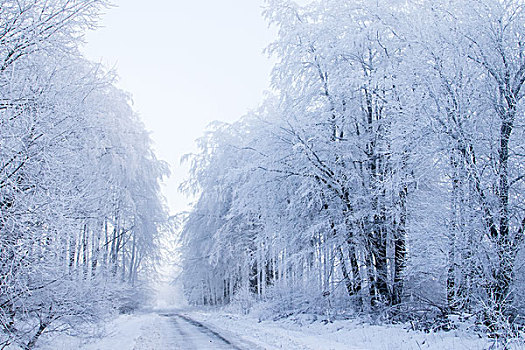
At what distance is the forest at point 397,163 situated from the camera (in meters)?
7.09

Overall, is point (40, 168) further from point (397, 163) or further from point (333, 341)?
point (333, 341)

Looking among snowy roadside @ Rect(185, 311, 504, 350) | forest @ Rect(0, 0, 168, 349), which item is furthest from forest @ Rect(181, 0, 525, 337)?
forest @ Rect(0, 0, 168, 349)

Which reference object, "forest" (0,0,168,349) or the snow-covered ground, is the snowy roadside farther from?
"forest" (0,0,168,349)

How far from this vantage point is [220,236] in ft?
67.2

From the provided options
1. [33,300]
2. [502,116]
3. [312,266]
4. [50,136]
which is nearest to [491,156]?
[502,116]

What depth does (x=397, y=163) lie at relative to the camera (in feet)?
28.3

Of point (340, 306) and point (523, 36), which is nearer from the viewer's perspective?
point (523, 36)

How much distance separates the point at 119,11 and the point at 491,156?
22.1 ft

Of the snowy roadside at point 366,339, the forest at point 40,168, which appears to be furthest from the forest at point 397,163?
the forest at point 40,168

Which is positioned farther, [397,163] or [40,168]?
[397,163]

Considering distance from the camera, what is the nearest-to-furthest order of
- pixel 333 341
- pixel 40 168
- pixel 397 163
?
pixel 40 168, pixel 397 163, pixel 333 341

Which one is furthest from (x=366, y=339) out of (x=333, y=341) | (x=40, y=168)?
(x=40, y=168)

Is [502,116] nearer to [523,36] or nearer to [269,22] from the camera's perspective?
[523,36]

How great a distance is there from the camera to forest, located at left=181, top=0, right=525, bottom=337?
709 cm
